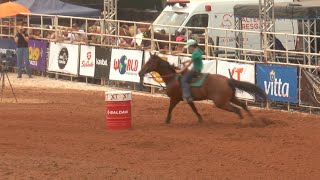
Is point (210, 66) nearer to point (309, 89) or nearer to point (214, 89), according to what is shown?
point (309, 89)

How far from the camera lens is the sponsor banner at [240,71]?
70.4ft

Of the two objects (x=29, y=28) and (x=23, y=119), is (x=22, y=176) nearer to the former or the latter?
(x=23, y=119)

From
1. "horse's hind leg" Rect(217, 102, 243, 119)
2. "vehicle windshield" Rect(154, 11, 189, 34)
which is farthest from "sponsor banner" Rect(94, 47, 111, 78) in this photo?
"horse's hind leg" Rect(217, 102, 243, 119)

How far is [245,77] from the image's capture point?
70.9ft

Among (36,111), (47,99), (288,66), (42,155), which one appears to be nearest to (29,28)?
(47,99)

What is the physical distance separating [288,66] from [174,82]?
12.1 feet

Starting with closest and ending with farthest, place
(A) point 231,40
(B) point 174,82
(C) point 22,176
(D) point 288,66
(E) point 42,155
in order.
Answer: (C) point 22,176, (E) point 42,155, (B) point 174,82, (D) point 288,66, (A) point 231,40

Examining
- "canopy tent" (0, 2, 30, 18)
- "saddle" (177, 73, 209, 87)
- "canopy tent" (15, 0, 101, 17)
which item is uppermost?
"canopy tent" (15, 0, 101, 17)

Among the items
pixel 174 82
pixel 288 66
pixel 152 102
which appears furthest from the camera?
pixel 152 102

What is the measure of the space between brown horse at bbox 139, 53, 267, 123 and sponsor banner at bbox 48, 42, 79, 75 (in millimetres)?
10560

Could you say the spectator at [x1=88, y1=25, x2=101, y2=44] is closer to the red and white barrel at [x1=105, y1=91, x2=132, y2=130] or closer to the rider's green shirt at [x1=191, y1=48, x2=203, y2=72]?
the rider's green shirt at [x1=191, y1=48, x2=203, y2=72]

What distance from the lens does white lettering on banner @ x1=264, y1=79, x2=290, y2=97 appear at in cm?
2059

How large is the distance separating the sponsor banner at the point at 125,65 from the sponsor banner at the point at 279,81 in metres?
5.55

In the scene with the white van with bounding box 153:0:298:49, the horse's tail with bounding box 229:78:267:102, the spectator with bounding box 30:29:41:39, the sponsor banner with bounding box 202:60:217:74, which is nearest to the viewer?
the horse's tail with bounding box 229:78:267:102
